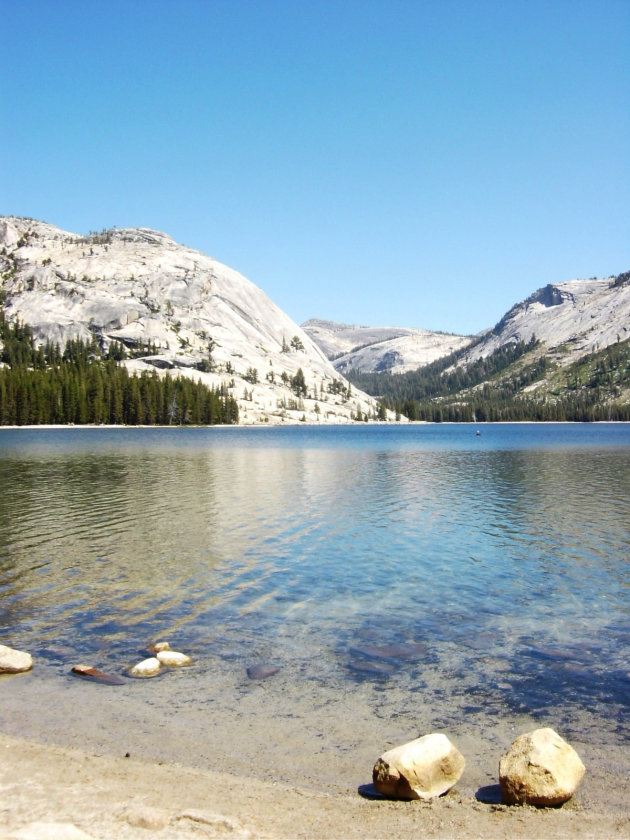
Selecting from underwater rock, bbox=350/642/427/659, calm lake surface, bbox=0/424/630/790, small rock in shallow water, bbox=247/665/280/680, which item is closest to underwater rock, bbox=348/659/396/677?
calm lake surface, bbox=0/424/630/790

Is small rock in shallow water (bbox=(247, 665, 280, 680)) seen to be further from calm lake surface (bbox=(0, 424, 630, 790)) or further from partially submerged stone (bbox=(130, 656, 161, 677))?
→ partially submerged stone (bbox=(130, 656, 161, 677))

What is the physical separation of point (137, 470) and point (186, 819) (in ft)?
215

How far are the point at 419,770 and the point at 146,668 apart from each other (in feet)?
28.9

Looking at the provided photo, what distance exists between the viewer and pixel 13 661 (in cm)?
1684

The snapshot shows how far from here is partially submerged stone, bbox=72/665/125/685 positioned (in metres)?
16.2

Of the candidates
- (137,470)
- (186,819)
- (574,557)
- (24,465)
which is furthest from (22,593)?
(24,465)

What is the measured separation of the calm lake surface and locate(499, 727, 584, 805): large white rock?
210 centimetres

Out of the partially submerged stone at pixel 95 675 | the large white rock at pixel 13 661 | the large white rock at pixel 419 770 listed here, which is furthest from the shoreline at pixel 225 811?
the large white rock at pixel 13 661

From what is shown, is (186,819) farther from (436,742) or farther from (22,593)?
(22,593)

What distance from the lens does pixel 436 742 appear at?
11.3 meters

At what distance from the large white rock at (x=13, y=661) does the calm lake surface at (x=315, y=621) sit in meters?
0.32

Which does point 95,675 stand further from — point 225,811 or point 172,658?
point 225,811

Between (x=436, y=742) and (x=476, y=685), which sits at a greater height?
(x=436, y=742)

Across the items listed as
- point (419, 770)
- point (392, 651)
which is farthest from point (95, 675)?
point (419, 770)
